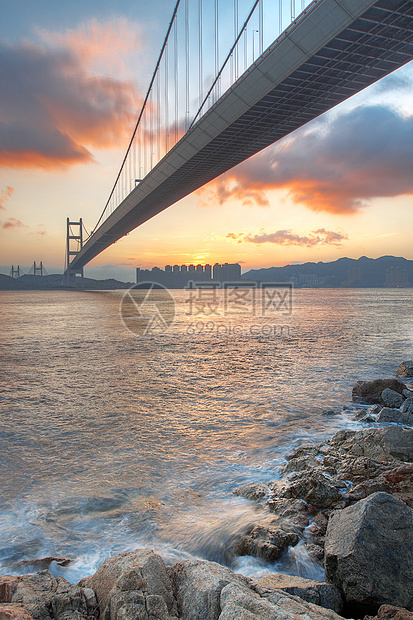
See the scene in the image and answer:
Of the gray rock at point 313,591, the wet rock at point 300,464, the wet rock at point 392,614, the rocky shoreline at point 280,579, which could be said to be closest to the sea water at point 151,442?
the wet rock at point 300,464

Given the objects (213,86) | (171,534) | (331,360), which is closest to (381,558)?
(171,534)

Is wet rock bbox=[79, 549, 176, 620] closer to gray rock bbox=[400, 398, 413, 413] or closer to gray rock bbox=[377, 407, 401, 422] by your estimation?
gray rock bbox=[377, 407, 401, 422]

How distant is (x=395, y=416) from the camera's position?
5898 mm

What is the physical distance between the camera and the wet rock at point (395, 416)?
580 centimetres

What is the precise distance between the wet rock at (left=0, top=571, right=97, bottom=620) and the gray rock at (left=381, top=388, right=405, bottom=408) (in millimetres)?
6148

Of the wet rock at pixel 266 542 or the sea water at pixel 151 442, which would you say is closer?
the wet rock at pixel 266 542

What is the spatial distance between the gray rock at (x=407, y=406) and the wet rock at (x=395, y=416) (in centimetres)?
20

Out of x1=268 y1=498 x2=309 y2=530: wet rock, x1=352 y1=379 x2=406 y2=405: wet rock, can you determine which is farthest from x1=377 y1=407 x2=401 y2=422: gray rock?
x1=268 y1=498 x2=309 y2=530: wet rock

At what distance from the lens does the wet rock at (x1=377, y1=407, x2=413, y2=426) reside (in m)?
5.80

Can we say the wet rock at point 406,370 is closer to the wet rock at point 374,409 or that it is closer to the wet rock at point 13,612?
the wet rock at point 374,409

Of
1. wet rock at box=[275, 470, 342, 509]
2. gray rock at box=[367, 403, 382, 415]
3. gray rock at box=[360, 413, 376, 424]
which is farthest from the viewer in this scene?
gray rock at box=[367, 403, 382, 415]

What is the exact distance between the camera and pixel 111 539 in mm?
3086

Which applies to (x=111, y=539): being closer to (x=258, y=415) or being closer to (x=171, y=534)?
(x=171, y=534)

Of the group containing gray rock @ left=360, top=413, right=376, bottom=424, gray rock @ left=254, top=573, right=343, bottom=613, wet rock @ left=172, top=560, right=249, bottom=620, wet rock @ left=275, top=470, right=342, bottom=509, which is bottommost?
gray rock @ left=360, top=413, right=376, bottom=424
